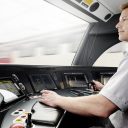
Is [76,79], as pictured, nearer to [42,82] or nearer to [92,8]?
[42,82]

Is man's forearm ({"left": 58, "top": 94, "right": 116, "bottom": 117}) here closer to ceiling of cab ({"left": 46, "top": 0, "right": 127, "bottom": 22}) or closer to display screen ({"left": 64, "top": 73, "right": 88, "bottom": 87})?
display screen ({"left": 64, "top": 73, "right": 88, "bottom": 87})

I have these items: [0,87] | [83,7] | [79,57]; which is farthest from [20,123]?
[79,57]

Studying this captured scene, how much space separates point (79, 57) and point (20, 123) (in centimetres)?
284

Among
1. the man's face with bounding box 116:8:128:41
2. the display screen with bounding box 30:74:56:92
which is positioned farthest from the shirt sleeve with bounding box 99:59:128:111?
the display screen with bounding box 30:74:56:92

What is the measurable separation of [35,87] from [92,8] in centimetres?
151

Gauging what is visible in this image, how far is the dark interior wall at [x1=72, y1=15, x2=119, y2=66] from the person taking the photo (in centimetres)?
384

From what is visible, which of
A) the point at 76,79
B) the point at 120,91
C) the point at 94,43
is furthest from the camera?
the point at 94,43

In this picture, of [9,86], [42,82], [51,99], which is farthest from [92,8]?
[51,99]

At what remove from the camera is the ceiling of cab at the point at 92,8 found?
2862 mm

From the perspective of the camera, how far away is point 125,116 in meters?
1.37

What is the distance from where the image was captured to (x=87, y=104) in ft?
4.52

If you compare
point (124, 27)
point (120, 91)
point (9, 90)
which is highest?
point (124, 27)

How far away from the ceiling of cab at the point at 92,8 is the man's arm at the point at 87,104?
62.8 inches

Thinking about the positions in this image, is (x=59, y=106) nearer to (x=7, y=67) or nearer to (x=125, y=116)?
(x=125, y=116)
